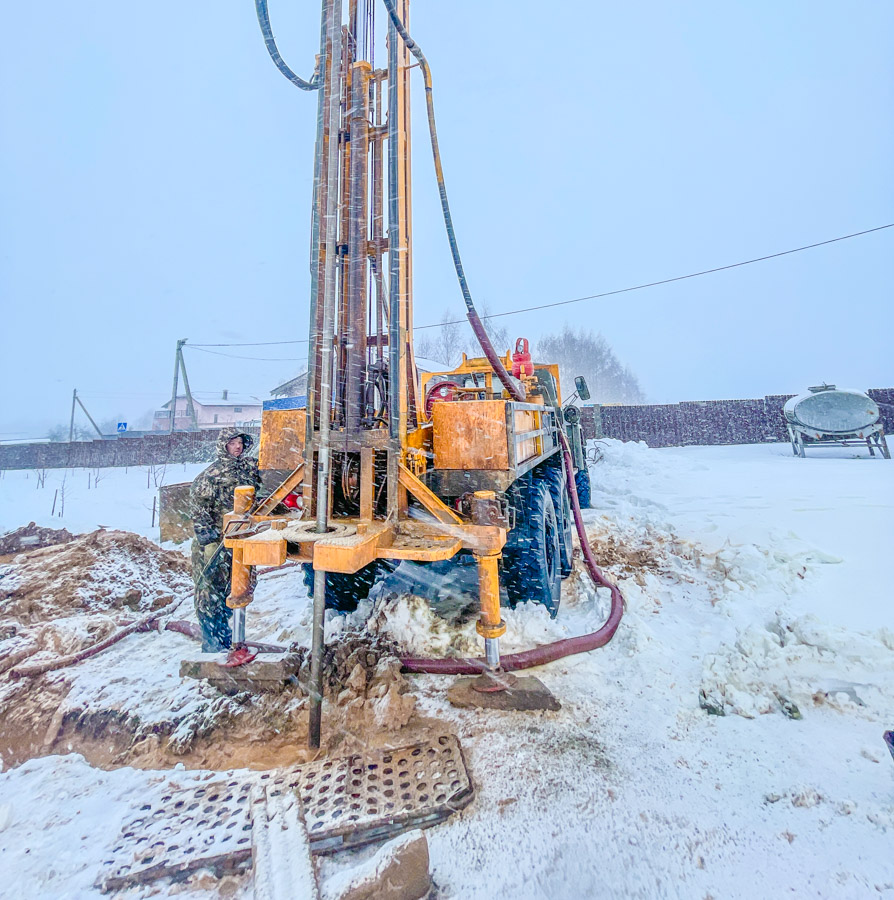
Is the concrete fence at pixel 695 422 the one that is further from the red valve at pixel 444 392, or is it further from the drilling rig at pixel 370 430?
the drilling rig at pixel 370 430

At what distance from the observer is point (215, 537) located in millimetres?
3432

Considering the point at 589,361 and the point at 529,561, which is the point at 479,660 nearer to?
the point at 529,561

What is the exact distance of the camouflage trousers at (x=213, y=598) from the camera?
10.8 feet

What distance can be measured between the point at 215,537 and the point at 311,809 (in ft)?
A: 7.25

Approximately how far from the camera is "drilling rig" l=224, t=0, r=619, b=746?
2309 mm

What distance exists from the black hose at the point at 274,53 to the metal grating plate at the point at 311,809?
4048 mm

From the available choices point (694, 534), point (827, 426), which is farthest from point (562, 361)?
point (694, 534)

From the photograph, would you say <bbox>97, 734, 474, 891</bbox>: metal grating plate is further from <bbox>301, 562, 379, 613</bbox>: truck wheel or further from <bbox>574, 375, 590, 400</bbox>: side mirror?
<bbox>574, 375, 590, 400</bbox>: side mirror

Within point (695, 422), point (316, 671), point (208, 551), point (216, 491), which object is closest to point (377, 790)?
point (316, 671)

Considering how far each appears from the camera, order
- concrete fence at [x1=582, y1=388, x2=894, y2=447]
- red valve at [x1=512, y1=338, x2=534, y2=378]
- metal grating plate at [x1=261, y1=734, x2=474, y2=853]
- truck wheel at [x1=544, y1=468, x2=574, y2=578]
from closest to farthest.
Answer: metal grating plate at [x1=261, y1=734, x2=474, y2=853]
truck wheel at [x1=544, y1=468, x2=574, y2=578]
red valve at [x1=512, y1=338, x2=534, y2=378]
concrete fence at [x1=582, y1=388, x2=894, y2=447]

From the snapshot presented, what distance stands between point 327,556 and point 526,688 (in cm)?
140

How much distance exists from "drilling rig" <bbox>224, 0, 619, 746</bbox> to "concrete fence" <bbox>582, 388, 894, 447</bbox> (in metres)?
15.7

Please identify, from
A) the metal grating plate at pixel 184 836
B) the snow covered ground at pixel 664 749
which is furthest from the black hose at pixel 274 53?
the metal grating plate at pixel 184 836

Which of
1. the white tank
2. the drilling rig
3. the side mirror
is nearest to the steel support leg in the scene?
the drilling rig
